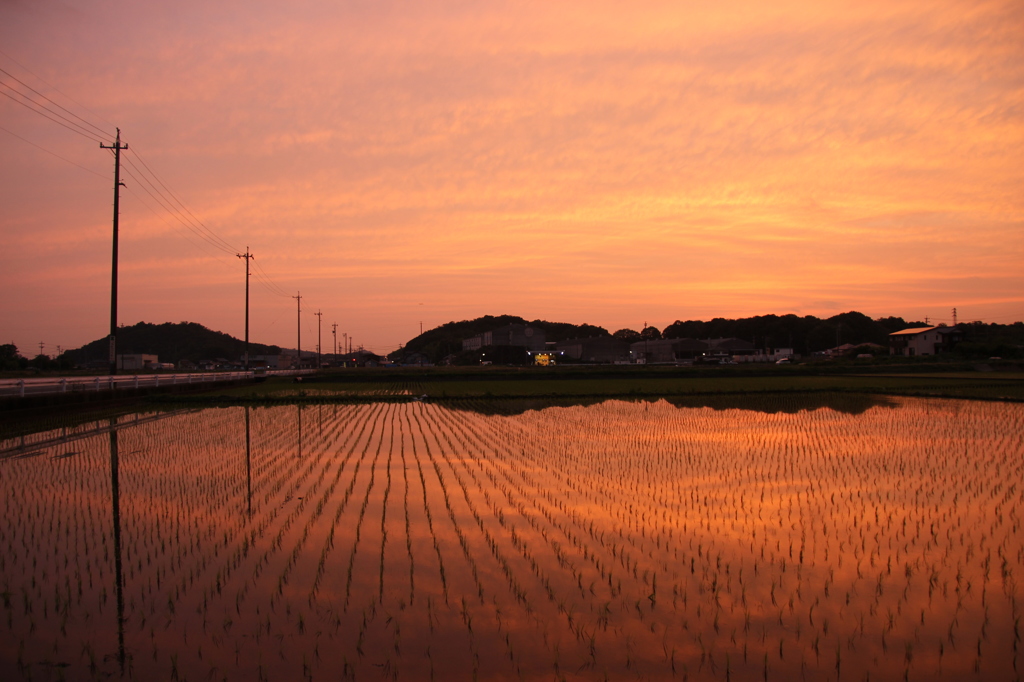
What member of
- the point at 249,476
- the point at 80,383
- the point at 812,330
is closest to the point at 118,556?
the point at 249,476

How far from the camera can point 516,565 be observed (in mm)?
6105

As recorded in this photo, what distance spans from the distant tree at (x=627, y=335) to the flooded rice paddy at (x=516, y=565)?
11961cm

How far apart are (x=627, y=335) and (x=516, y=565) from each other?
13564 centimetres

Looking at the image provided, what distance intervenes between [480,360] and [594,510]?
3275 inches

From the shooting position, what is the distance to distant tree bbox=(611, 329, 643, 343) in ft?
433

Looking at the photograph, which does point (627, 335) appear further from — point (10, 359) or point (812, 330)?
point (10, 359)

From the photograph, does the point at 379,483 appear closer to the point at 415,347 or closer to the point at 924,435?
the point at 924,435

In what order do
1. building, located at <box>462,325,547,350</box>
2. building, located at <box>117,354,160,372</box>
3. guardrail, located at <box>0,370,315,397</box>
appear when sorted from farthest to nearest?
1. building, located at <box>462,325,547,350</box>
2. building, located at <box>117,354,160,372</box>
3. guardrail, located at <box>0,370,315,397</box>

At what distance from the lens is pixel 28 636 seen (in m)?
4.62

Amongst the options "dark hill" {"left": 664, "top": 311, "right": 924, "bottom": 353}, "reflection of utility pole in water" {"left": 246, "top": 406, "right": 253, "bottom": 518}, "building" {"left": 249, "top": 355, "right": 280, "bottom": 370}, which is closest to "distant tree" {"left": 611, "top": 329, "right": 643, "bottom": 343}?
"dark hill" {"left": 664, "top": 311, "right": 924, "bottom": 353}

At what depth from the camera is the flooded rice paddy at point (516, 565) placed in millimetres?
4320

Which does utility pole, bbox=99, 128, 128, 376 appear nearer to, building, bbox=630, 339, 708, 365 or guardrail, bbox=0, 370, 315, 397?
guardrail, bbox=0, 370, 315, 397

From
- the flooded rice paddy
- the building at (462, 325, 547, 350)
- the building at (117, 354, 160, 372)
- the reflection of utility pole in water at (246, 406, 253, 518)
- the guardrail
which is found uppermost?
the building at (462, 325, 547, 350)

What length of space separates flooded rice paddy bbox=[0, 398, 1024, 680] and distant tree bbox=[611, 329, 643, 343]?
120 meters
